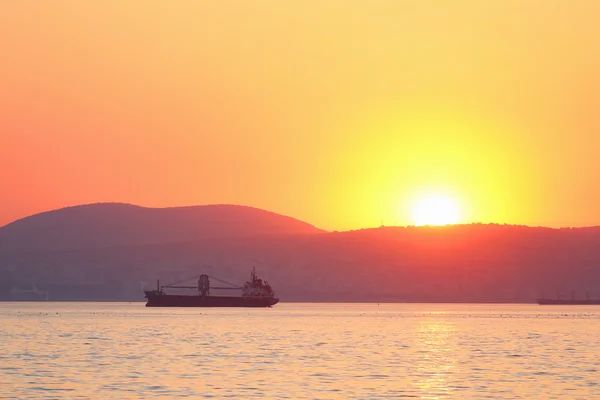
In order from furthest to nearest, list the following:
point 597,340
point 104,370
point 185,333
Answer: point 185,333 → point 597,340 → point 104,370

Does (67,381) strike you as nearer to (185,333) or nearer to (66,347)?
(66,347)

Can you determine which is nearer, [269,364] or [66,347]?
[269,364]

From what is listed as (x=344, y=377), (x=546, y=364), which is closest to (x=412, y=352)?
(x=546, y=364)

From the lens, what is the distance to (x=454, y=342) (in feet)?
442

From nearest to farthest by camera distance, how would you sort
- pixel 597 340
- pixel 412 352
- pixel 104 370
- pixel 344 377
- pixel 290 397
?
pixel 290 397, pixel 344 377, pixel 104 370, pixel 412 352, pixel 597 340

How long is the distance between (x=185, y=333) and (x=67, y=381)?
81557mm

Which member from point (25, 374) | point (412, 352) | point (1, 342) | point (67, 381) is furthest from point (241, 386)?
point (1, 342)

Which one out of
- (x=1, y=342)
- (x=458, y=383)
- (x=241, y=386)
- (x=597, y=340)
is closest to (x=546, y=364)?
(x=458, y=383)

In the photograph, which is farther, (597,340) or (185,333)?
(185,333)

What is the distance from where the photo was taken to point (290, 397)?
219ft

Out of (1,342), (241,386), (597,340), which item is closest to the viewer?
(241,386)

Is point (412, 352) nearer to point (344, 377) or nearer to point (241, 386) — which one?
point (344, 377)

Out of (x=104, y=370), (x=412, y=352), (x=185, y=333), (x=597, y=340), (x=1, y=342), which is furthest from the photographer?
(x=185, y=333)

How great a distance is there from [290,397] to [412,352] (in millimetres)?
47584
